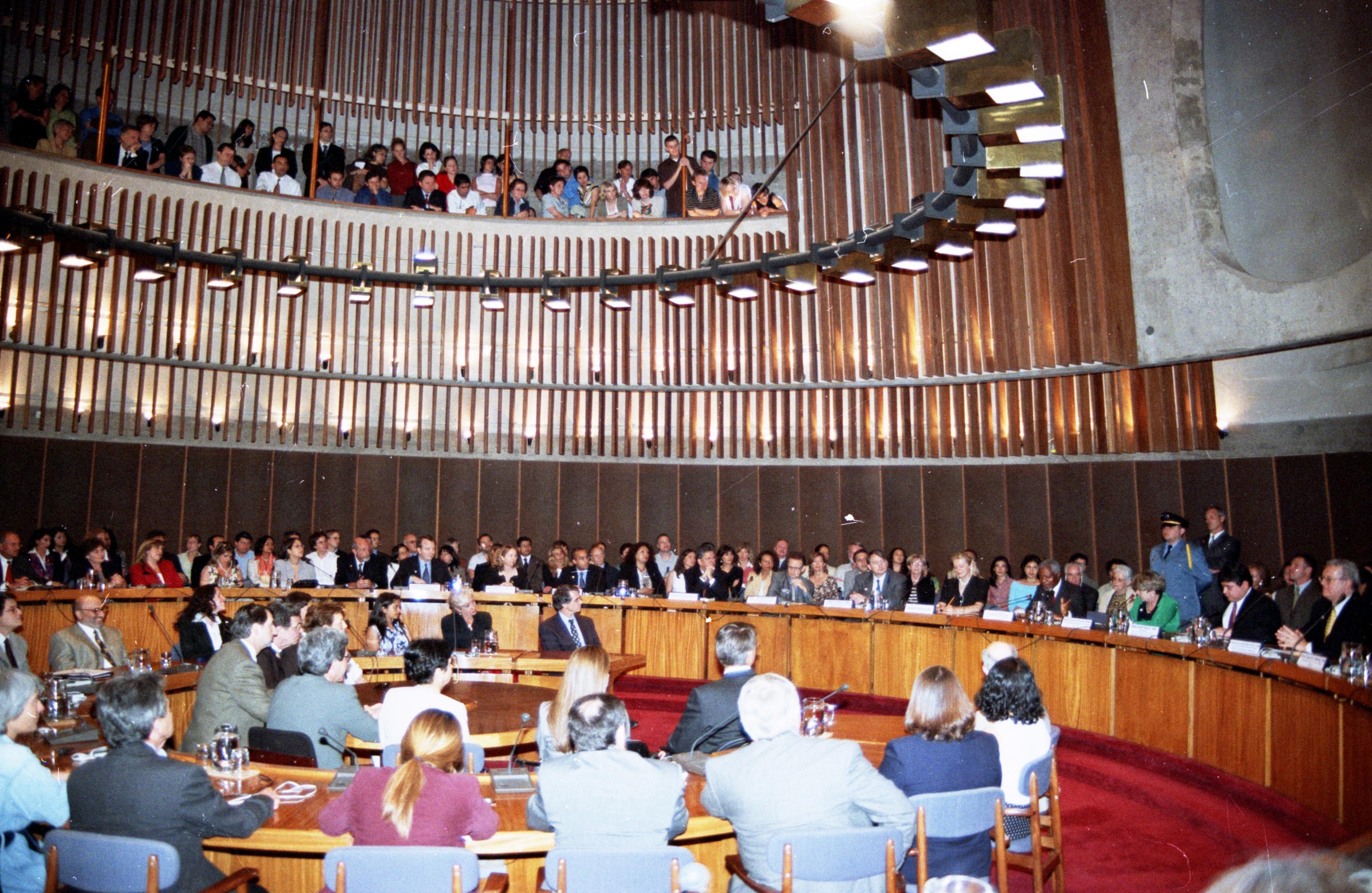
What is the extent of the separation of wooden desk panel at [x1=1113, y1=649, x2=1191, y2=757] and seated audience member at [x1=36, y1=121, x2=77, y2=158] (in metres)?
10.9

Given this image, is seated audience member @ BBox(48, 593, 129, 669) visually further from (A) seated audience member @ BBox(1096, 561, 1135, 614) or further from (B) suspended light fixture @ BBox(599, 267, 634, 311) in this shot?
(A) seated audience member @ BBox(1096, 561, 1135, 614)

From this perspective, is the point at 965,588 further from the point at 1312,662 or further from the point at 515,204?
the point at 515,204

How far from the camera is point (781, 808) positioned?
9.85 feet

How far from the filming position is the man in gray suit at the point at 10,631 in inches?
220

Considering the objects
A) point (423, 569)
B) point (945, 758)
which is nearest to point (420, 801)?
point (945, 758)

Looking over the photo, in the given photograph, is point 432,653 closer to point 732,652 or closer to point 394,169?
point 732,652

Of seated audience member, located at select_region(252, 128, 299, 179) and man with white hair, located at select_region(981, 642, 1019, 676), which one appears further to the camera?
seated audience member, located at select_region(252, 128, 299, 179)

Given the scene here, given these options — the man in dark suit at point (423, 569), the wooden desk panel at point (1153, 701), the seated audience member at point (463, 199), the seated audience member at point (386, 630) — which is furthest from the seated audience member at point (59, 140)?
the wooden desk panel at point (1153, 701)

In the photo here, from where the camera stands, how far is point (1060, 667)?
7.26 m

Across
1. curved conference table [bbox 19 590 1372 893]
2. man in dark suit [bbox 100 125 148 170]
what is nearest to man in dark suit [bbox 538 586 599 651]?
curved conference table [bbox 19 590 1372 893]

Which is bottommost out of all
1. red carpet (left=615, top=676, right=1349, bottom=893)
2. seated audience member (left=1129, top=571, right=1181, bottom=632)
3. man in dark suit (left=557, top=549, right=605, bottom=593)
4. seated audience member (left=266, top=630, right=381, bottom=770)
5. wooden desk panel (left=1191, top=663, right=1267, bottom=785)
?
Result: red carpet (left=615, top=676, right=1349, bottom=893)

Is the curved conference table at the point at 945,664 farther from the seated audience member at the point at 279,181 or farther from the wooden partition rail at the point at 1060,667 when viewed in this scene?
the seated audience member at the point at 279,181

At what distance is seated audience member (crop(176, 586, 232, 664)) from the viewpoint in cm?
643

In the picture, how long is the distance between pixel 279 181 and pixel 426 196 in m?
1.64
